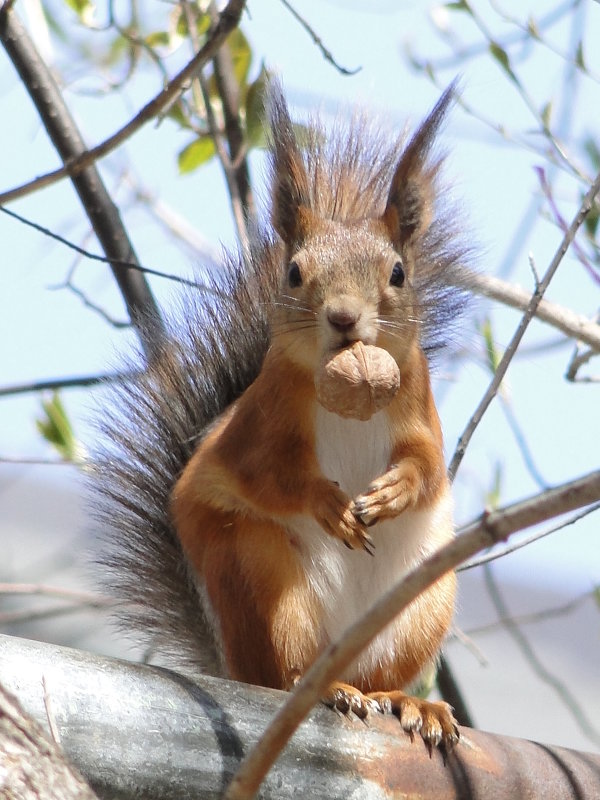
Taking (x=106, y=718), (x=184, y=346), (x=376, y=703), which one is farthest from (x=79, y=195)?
(x=106, y=718)

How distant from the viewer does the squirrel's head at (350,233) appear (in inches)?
71.9

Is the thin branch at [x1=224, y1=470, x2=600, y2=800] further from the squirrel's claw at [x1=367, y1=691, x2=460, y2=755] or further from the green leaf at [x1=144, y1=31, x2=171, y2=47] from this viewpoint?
the green leaf at [x1=144, y1=31, x2=171, y2=47]

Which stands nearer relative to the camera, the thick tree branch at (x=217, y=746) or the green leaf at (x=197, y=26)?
the thick tree branch at (x=217, y=746)

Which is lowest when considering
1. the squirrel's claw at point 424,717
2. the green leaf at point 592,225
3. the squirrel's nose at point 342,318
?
the squirrel's claw at point 424,717

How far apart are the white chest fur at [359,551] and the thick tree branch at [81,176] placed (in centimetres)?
50

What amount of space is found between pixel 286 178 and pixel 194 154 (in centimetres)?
80

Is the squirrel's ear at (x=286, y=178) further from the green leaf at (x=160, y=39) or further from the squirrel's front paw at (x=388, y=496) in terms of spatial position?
the green leaf at (x=160, y=39)

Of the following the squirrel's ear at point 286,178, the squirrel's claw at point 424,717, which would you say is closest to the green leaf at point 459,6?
the squirrel's ear at point 286,178

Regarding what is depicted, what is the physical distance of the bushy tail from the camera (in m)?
2.14

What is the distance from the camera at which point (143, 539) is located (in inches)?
85.4

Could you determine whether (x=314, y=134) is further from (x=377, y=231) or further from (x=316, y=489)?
(x=316, y=489)

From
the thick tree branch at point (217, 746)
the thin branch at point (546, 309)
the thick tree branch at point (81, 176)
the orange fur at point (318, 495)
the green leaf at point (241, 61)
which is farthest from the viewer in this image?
the green leaf at point (241, 61)

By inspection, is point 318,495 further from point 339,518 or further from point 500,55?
point 500,55

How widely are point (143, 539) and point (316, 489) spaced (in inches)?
19.6
